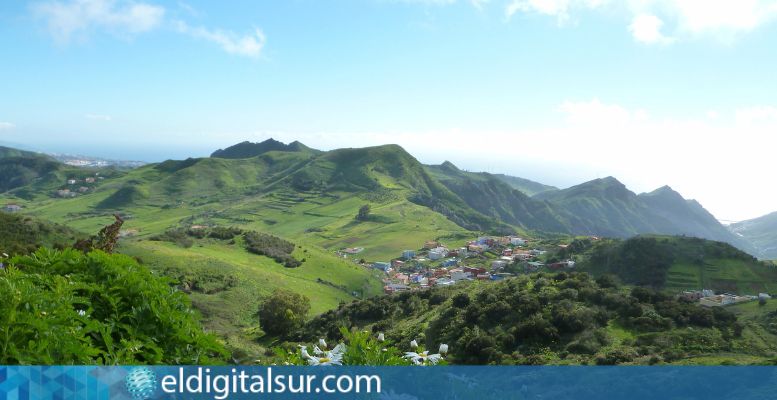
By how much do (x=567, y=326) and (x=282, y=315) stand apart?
20.5 metres

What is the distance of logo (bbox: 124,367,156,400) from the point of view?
13.1ft

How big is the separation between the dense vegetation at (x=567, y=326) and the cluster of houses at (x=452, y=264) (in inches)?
1460

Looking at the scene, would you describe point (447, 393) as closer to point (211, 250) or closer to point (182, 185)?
point (211, 250)

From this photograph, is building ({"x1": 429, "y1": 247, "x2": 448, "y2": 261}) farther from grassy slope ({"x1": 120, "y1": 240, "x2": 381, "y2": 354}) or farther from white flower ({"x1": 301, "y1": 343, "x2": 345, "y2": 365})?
white flower ({"x1": 301, "y1": 343, "x2": 345, "y2": 365})

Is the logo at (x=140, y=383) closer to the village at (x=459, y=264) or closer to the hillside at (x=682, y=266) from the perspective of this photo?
the village at (x=459, y=264)

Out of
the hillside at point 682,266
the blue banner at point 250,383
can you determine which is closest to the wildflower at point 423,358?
the blue banner at point 250,383

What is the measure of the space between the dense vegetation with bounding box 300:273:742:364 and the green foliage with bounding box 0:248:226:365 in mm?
14551

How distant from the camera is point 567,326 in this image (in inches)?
801

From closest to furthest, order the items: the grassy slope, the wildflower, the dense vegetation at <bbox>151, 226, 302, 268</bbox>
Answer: the wildflower < the grassy slope < the dense vegetation at <bbox>151, 226, 302, 268</bbox>

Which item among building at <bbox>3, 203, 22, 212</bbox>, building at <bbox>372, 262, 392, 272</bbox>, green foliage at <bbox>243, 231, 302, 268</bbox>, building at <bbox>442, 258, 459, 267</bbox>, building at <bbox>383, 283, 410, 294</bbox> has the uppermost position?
green foliage at <bbox>243, 231, 302, 268</bbox>

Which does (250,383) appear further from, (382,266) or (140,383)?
(382,266)

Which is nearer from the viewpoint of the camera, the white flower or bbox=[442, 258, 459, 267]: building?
the white flower

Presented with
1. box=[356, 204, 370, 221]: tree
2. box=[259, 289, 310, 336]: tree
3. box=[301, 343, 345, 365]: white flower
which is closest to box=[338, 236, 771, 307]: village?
box=[259, 289, 310, 336]: tree

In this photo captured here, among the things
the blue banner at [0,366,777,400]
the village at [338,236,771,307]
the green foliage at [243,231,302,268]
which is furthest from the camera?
the village at [338,236,771,307]
